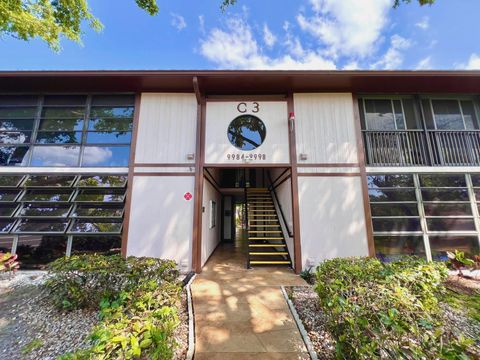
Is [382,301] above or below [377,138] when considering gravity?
below

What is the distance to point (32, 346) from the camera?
107 inches

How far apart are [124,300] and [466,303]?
5541 millimetres

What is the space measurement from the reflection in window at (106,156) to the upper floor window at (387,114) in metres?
7.03

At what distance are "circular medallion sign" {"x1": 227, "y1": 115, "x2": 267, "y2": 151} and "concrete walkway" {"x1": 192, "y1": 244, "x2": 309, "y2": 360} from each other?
3441 millimetres

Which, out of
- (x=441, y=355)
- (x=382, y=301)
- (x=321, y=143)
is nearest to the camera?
(x=441, y=355)

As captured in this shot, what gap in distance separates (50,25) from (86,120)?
280 cm

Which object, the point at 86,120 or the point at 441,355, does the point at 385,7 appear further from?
the point at 86,120

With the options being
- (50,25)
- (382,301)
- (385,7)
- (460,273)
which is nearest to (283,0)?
(385,7)

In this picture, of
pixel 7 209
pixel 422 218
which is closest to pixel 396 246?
pixel 422 218

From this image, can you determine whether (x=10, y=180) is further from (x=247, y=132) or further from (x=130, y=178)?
(x=247, y=132)

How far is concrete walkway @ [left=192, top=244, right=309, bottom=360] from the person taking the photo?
2.52 metres

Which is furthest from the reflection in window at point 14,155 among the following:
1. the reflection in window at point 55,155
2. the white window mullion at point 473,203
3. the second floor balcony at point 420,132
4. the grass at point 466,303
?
the white window mullion at point 473,203

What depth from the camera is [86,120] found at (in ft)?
19.9

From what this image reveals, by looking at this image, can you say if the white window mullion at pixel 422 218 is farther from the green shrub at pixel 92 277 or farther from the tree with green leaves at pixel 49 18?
the tree with green leaves at pixel 49 18
